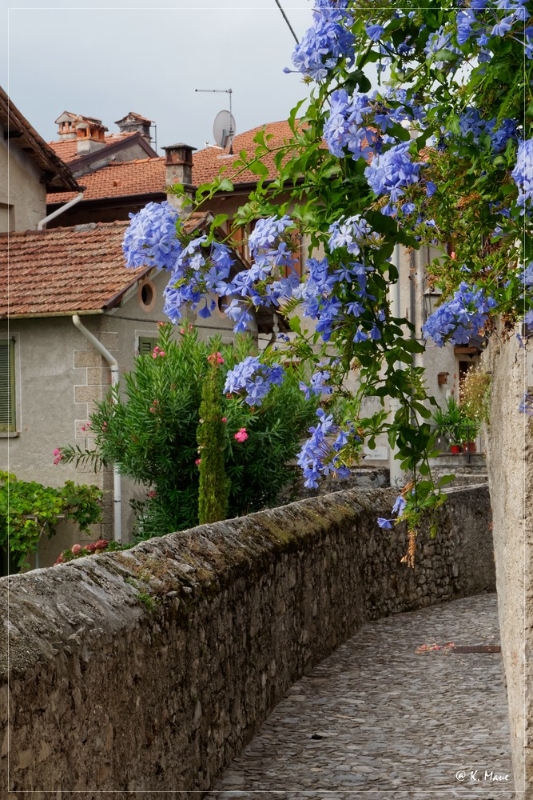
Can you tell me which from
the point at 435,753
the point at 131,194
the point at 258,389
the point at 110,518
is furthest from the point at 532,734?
the point at 131,194

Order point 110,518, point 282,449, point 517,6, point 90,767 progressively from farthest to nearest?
point 110,518, point 282,449, point 90,767, point 517,6

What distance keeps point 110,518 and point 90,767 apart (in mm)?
11135

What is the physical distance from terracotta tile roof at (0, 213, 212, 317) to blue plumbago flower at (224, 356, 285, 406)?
10.7m

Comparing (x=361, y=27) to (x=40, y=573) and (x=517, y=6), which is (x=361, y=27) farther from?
(x=40, y=573)

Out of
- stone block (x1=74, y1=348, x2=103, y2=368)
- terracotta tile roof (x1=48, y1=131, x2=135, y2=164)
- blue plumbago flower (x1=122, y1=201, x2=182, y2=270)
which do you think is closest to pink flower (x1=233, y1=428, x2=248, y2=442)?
stone block (x1=74, y1=348, x2=103, y2=368)

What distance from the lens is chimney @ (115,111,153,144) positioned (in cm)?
2689

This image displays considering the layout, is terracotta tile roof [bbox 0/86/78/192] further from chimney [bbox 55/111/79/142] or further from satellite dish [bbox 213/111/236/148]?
chimney [bbox 55/111/79/142]

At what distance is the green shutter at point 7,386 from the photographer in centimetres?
1584

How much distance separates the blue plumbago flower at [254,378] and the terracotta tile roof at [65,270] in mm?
10739

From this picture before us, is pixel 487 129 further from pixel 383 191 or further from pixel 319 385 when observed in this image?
pixel 319 385

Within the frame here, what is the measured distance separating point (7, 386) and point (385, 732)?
33.1ft

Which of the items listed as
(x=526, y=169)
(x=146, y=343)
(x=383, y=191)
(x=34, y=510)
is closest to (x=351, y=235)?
(x=383, y=191)

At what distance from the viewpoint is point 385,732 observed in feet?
23.6

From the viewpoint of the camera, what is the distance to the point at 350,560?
1061cm
